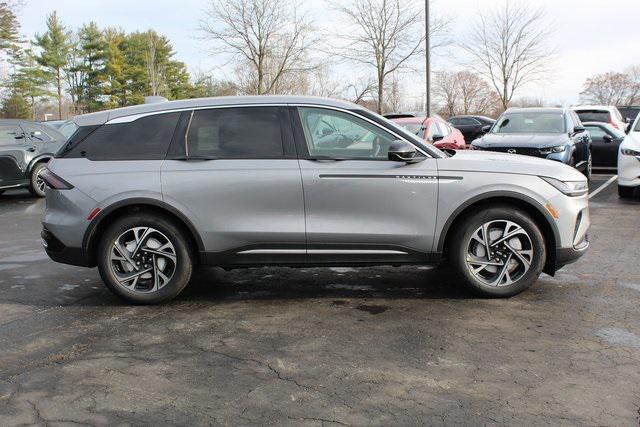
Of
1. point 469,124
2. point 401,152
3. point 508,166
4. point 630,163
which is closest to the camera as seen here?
point 401,152

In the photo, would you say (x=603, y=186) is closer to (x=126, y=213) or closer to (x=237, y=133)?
(x=237, y=133)

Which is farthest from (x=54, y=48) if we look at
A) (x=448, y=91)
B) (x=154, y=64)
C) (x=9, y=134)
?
(x=9, y=134)

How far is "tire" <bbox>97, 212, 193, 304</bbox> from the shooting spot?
16.6 feet

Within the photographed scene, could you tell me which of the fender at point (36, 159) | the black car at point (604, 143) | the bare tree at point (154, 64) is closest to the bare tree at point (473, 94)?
the bare tree at point (154, 64)

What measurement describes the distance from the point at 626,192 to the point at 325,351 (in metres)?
9.30

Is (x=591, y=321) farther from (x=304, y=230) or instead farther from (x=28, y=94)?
(x=28, y=94)

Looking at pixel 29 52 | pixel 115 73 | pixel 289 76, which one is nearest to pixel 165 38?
pixel 115 73

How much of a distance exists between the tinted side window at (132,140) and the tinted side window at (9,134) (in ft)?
29.2

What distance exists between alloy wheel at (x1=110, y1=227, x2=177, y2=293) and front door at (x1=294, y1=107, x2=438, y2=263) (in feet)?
3.99

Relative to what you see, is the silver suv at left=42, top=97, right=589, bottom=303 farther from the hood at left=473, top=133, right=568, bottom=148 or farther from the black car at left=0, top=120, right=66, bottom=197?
the black car at left=0, top=120, right=66, bottom=197

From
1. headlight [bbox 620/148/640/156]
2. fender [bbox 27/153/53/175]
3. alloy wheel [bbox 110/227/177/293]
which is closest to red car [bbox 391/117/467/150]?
headlight [bbox 620/148/640/156]

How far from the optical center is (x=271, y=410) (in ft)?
10.4

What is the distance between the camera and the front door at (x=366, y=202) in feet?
16.3

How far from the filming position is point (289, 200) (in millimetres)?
4992
